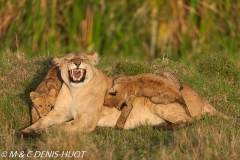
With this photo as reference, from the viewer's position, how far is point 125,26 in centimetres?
1363

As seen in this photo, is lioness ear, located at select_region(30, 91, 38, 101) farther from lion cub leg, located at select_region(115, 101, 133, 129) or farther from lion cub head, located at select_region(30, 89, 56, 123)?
lion cub leg, located at select_region(115, 101, 133, 129)

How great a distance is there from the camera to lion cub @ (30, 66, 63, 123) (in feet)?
26.0

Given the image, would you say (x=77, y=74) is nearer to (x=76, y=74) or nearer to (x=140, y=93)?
(x=76, y=74)

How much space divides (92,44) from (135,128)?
228 inches

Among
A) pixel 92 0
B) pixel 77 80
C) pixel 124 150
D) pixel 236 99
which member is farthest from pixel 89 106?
pixel 92 0

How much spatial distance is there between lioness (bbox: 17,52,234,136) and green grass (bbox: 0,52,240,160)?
0.62 ft

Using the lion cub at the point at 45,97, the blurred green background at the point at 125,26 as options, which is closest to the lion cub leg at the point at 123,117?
the lion cub at the point at 45,97

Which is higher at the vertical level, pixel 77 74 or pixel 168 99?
pixel 77 74

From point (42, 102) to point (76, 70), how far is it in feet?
2.35

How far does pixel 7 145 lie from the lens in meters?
6.61

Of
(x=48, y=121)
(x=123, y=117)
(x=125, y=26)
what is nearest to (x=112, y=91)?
(x=123, y=117)

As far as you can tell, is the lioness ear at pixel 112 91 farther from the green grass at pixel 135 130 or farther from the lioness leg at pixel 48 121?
the lioness leg at pixel 48 121

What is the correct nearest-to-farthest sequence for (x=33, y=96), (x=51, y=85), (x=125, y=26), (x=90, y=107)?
(x=90, y=107) → (x=33, y=96) → (x=51, y=85) → (x=125, y=26)

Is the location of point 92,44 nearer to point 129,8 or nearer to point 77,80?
point 129,8
